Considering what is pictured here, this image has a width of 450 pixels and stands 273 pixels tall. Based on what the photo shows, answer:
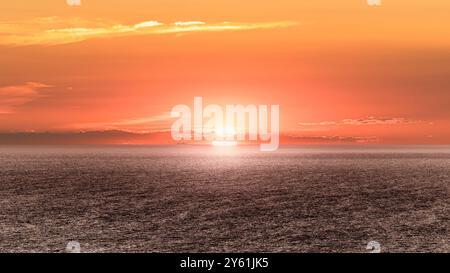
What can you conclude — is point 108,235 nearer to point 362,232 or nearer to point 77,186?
point 362,232

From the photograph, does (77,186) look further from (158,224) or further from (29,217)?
(158,224)

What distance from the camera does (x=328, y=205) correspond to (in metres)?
57.8

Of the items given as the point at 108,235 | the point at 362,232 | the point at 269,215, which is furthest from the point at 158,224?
the point at 362,232

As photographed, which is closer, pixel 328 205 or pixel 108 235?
pixel 108 235
